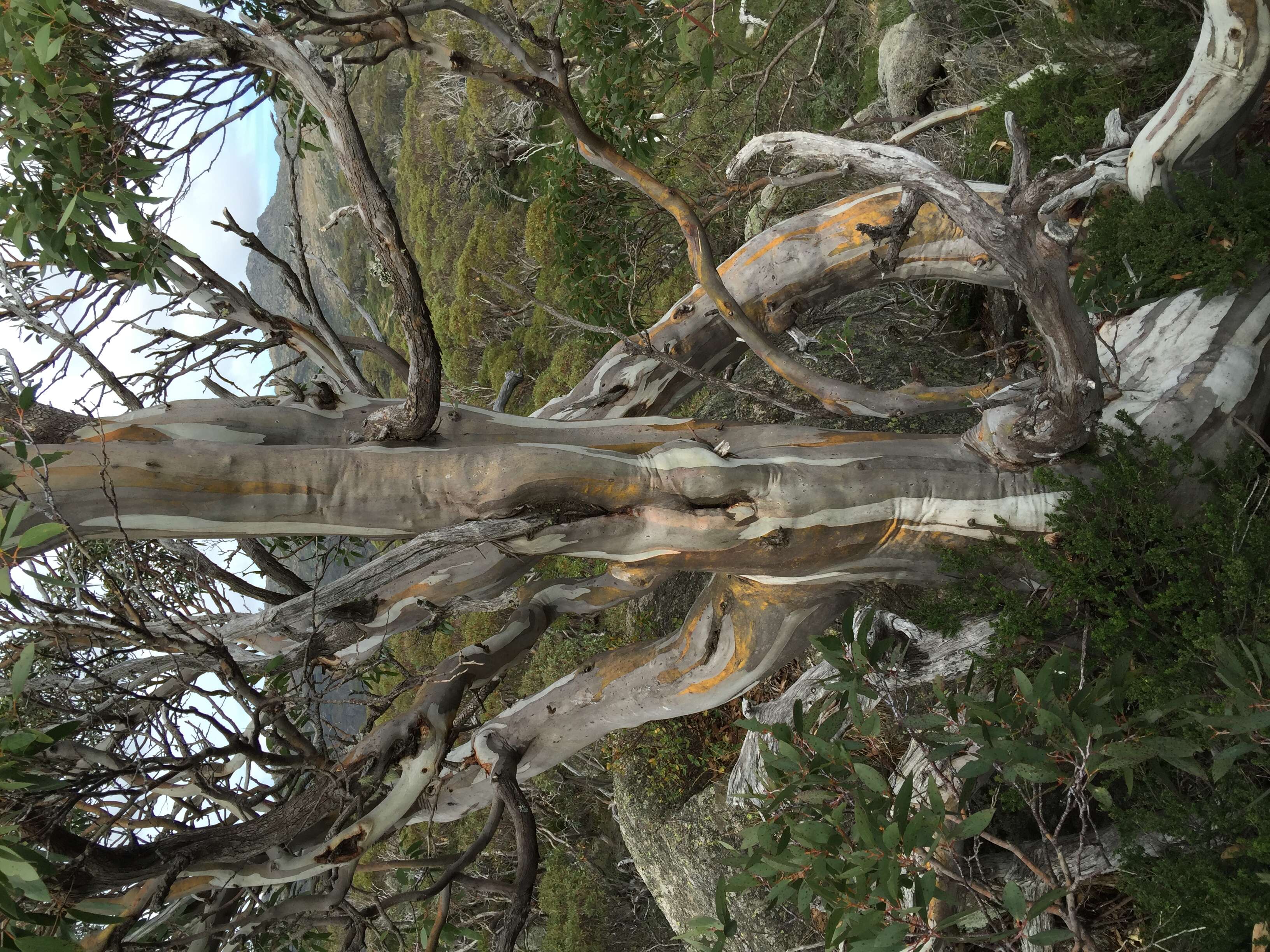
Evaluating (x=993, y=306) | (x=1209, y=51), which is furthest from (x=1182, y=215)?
(x=993, y=306)

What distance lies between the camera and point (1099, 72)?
5.16m

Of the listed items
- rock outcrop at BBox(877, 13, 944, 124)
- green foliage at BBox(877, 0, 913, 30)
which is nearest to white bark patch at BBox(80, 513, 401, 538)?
rock outcrop at BBox(877, 13, 944, 124)

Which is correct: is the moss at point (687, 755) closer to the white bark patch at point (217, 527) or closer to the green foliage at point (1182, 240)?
the white bark patch at point (217, 527)

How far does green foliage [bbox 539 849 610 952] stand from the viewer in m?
7.82

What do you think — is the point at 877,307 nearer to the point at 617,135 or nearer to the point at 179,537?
the point at 617,135

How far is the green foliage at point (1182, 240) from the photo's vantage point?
13.1ft

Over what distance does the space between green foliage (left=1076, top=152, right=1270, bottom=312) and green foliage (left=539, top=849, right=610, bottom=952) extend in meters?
6.71

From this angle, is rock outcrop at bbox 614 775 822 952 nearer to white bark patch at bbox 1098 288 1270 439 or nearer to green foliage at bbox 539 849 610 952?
green foliage at bbox 539 849 610 952

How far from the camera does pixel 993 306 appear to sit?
6324 millimetres

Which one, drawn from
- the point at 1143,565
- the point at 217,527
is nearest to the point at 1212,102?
the point at 1143,565

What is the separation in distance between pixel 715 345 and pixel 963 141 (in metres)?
3.07

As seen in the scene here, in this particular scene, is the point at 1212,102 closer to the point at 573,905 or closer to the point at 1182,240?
the point at 1182,240

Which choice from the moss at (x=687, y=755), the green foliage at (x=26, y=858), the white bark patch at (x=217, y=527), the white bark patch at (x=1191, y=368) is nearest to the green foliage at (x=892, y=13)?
the white bark patch at (x=1191, y=368)

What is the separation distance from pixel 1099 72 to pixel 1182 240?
1.68 metres
